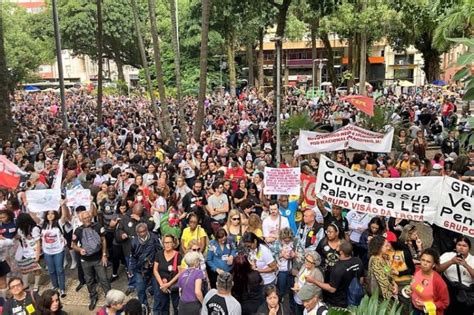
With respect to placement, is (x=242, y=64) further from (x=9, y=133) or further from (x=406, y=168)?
(x=406, y=168)

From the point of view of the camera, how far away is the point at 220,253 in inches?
251

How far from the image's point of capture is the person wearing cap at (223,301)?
5.12 m

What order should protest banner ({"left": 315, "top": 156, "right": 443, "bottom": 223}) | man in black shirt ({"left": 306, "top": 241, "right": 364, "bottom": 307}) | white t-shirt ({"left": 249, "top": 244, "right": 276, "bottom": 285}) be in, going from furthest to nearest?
white t-shirt ({"left": 249, "top": 244, "right": 276, "bottom": 285})
protest banner ({"left": 315, "top": 156, "right": 443, "bottom": 223})
man in black shirt ({"left": 306, "top": 241, "right": 364, "bottom": 307})

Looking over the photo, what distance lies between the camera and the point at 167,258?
6316 millimetres

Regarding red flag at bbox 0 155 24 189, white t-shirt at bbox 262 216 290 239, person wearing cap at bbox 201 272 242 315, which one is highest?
red flag at bbox 0 155 24 189

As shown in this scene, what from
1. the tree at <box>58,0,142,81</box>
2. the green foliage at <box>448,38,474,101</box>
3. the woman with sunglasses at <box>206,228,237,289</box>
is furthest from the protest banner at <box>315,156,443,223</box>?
the tree at <box>58,0,142,81</box>

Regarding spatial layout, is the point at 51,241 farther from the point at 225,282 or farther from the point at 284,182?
the point at 284,182

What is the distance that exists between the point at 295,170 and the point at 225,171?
108 inches

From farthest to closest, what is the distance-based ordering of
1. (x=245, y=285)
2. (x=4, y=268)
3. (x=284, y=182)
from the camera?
(x=284, y=182) → (x=4, y=268) → (x=245, y=285)

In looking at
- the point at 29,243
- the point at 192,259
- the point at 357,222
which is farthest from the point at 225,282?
the point at 29,243

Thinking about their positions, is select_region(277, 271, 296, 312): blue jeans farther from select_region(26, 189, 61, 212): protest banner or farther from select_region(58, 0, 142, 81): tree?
select_region(58, 0, 142, 81): tree

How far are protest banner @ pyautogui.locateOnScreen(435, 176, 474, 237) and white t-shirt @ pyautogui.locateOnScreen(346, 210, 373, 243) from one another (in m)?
1.21

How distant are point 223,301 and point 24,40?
4480 centimetres

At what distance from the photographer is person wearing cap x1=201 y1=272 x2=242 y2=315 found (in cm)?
512
